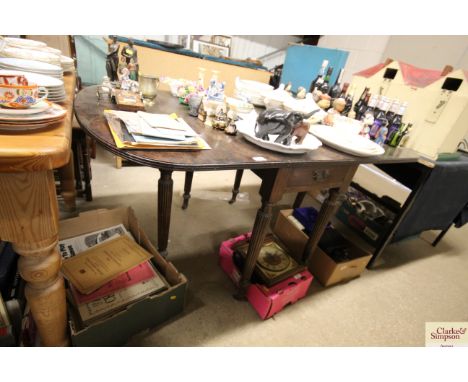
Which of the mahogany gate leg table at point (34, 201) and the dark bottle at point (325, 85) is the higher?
the dark bottle at point (325, 85)

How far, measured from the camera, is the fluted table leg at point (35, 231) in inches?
19.0

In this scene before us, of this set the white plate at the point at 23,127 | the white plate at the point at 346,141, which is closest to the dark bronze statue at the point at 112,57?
the white plate at the point at 23,127

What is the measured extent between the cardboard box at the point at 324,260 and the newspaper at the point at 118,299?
80cm

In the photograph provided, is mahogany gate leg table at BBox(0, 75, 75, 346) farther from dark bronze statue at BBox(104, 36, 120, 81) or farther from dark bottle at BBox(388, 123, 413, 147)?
dark bottle at BBox(388, 123, 413, 147)

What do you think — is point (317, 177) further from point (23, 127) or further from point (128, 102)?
point (23, 127)

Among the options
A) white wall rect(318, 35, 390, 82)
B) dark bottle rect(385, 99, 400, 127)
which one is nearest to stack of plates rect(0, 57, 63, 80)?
dark bottle rect(385, 99, 400, 127)

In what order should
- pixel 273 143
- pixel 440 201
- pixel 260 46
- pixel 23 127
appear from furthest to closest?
1. pixel 260 46
2. pixel 440 201
3. pixel 273 143
4. pixel 23 127

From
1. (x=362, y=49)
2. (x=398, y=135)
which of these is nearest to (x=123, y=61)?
(x=398, y=135)

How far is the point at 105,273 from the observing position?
1061mm

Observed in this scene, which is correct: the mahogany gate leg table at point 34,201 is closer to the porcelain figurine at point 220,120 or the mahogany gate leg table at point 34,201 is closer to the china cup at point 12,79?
the china cup at point 12,79

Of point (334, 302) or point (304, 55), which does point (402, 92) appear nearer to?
point (304, 55)

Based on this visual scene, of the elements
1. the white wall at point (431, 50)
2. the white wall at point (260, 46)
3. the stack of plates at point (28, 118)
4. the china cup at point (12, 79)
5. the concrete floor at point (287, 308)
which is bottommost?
the concrete floor at point (287, 308)

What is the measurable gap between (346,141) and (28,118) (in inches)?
43.0
